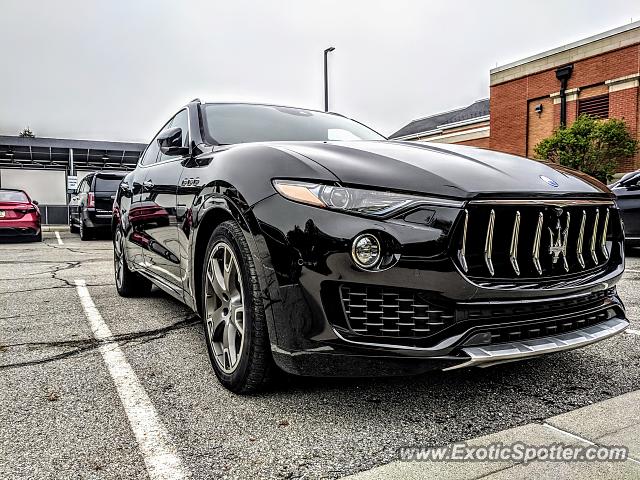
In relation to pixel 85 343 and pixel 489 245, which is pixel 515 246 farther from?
pixel 85 343

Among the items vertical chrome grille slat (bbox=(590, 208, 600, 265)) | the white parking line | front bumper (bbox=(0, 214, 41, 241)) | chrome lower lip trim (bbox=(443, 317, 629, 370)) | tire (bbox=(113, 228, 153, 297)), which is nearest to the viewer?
the white parking line

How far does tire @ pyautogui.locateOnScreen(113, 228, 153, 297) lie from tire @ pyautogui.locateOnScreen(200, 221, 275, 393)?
7.60 ft

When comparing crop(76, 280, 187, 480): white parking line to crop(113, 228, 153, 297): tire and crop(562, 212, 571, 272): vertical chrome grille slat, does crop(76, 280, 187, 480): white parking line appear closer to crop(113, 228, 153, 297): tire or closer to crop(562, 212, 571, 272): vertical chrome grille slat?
crop(113, 228, 153, 297): tire

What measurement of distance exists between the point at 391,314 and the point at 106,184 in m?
12.9

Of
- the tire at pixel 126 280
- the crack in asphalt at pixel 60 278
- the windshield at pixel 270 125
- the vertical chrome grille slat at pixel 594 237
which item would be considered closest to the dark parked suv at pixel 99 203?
the crack in asphalt at pixel 60 278

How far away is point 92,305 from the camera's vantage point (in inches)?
189

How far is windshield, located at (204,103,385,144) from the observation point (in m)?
3.38

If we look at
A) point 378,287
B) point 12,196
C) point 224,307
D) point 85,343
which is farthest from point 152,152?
point 12,196

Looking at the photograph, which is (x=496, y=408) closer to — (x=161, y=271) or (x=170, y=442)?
(x=170, y=442)

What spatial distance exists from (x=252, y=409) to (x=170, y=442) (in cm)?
40

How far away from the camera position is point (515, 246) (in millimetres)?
2197

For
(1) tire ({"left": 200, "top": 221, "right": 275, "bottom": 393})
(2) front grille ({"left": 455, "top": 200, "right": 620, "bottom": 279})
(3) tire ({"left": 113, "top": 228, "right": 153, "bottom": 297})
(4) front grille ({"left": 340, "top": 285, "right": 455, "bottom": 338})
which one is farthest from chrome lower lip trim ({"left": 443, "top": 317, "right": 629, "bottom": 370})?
(3) tire ({"left": 113, "top": 228, "right": 153, "bottom": 297})

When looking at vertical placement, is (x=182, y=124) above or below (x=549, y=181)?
above

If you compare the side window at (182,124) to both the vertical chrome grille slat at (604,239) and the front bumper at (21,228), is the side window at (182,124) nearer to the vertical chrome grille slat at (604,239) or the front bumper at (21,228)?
the vertical chrome grille slat at (604,239)
